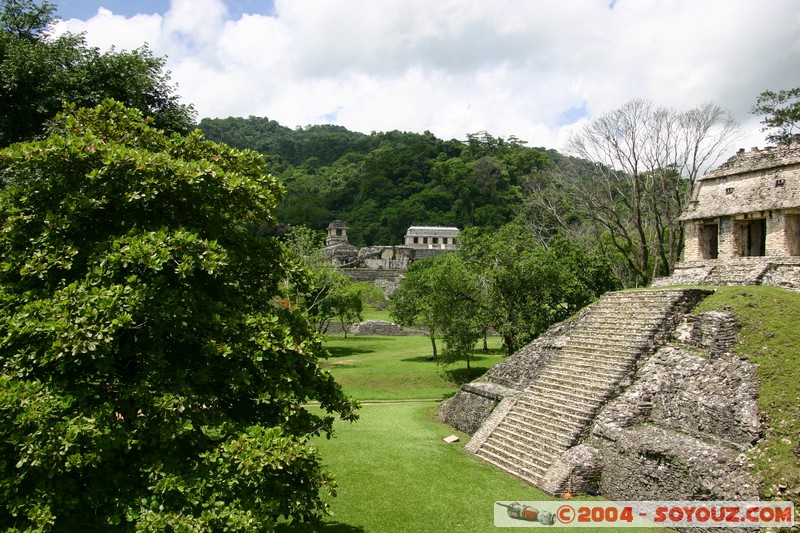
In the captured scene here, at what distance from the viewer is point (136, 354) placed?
6828mm

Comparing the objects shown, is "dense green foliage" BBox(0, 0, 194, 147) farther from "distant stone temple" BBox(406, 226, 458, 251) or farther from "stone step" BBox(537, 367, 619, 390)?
"distant stone temple" BBox(406, 226, 458, 251)

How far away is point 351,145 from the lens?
113 meters

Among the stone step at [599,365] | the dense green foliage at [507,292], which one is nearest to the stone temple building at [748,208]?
the dense green foliage at [507,292]

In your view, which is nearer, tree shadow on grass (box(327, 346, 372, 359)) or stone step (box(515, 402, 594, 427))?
stone step (box(515, 402, 594, 427))

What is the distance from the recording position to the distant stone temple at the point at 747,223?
1691 centimetres

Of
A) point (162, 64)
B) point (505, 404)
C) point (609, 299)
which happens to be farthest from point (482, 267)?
point (162, 64)

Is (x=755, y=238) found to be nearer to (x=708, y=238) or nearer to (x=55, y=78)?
(x=708, y=238)

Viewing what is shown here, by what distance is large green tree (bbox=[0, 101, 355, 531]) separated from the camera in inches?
233

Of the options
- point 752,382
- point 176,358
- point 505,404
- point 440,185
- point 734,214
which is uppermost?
point 440,185

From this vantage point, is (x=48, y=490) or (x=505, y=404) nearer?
(x=48, y=490)

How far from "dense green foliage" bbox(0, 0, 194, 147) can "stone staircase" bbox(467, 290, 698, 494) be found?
1211 centimetres

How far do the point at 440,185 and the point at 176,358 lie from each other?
252ft

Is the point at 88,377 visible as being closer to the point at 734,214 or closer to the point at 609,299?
the point at 609,299

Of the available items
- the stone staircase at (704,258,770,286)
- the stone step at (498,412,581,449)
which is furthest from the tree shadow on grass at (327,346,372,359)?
the stone staircase at (704,258,770,286)
